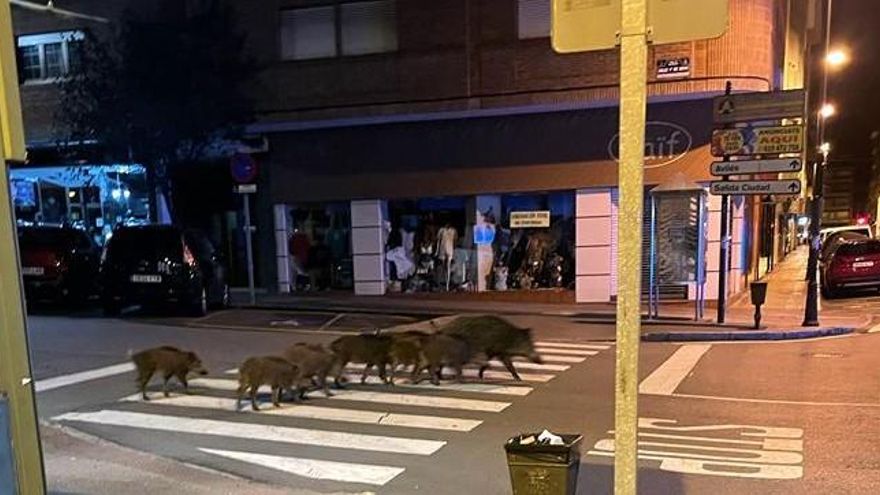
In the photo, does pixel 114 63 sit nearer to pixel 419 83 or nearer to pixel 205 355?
pixel 419 83

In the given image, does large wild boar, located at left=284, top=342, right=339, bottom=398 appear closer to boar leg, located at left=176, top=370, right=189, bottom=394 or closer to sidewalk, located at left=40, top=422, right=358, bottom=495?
boar leg, located at left=176, top=370, right=189, bottom=394

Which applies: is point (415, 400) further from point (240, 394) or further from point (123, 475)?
point (123, 475)

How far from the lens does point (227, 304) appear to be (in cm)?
1816

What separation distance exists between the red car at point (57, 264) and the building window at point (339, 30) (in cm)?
756

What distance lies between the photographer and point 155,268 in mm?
15898

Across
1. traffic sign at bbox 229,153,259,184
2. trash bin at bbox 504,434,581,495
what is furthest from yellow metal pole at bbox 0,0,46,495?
traffic sign at bbox 229,153,259,184

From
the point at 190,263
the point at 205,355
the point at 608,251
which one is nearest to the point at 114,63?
the point at 190,263

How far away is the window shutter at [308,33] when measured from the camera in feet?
64.5

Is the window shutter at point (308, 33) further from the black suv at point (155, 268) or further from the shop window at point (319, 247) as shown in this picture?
the black suv at point (155, 268)

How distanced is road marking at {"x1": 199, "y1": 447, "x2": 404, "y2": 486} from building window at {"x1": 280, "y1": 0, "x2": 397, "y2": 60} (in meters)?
14.5

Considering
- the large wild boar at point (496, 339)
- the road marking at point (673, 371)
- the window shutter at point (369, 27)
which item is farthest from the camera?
the window shutter at point (369, 27)

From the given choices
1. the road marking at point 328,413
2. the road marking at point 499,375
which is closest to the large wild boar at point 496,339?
the road marking at point 499,375

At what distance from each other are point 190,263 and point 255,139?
19.5ft

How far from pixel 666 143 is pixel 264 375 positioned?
12.5m
